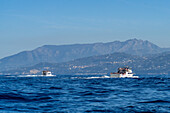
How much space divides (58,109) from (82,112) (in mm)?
3605

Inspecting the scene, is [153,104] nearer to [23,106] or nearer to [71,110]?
[71,110]

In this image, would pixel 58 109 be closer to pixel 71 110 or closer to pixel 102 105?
pixel 71 110

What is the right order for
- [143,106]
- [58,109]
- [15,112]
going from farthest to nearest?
[143,106] < [58,109] < [15,112]

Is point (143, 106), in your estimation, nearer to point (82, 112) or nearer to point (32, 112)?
point (82, 112)

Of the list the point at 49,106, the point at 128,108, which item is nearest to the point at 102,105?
the point at 128,108

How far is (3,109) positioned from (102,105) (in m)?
13.0

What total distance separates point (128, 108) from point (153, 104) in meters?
5.92

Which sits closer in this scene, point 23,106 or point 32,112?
point 32,112

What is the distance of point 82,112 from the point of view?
40375 millimetres

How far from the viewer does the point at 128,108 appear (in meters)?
43.3

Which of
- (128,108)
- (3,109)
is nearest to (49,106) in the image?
(3,109)

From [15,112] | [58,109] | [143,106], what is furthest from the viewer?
[143,106]

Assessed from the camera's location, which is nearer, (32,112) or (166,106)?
(32,112)

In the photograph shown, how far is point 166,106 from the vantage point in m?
45.4
